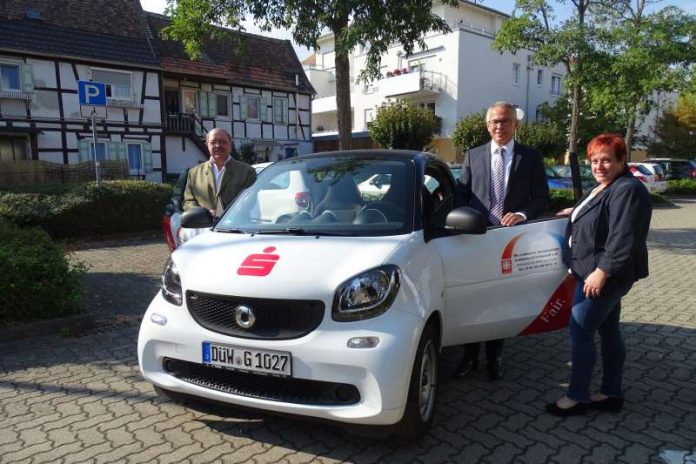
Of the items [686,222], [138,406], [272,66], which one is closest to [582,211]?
[138,406]

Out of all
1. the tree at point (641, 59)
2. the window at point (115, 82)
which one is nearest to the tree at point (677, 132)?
the tree at point (641, 59)

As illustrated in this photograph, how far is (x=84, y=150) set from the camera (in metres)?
21.2

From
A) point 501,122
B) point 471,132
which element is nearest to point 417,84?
point 471,132

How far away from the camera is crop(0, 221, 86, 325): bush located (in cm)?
482

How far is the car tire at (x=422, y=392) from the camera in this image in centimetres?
283

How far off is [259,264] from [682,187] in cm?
2719

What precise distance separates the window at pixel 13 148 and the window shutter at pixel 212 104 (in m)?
8.81

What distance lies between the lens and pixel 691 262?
29.8ft

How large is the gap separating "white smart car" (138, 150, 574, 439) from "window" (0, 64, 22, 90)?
64.9 ft

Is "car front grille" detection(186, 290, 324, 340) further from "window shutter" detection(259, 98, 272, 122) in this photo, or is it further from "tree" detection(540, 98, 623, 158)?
"tree" detection(540, 98, 623, 158)

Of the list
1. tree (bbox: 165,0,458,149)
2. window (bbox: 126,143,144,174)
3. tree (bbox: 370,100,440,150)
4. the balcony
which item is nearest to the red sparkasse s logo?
tree (bbox: 165,0,458,149)

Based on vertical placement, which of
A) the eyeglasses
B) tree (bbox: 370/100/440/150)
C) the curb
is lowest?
the curb

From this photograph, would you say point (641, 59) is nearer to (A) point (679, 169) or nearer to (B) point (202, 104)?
(A) point (679, 169)

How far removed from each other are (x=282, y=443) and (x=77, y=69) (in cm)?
2193
